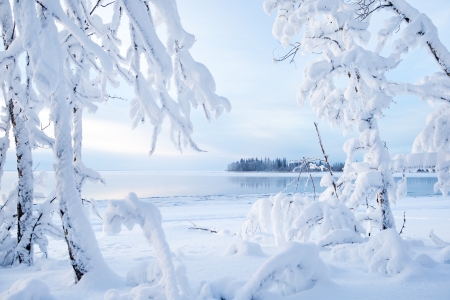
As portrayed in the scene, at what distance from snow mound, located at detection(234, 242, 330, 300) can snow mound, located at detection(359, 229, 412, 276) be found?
74cm

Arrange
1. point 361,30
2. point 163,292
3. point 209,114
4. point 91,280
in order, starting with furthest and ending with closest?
point 361,30
point 91,280
point 209,114
point 163,292

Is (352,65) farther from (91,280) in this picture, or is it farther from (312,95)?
(91,280)

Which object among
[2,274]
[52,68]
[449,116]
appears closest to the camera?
[52,68]

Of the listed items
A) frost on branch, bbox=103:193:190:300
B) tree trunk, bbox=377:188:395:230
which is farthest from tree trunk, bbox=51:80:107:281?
tree trunk, bbox=377:188:395:230

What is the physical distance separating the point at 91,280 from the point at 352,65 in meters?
4.14

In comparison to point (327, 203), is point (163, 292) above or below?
below

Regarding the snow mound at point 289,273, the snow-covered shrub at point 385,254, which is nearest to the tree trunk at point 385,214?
the snow-covered shrub at point 385,254

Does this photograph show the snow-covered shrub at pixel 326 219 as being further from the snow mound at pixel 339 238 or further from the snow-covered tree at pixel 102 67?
the snow-covered tree at pixel 102 67

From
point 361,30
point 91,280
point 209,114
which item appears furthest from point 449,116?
point 91,280

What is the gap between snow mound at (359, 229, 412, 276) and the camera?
7.89 feet

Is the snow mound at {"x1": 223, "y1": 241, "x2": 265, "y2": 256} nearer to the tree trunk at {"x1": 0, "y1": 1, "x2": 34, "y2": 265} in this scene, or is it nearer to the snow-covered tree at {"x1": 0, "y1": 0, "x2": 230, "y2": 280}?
the snow-covered tree at {"x1": 0, "y1": 0, "x2": 230, "y2": 280}

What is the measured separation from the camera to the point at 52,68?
1500 millimetres

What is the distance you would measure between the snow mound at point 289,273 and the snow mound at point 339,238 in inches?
62.8

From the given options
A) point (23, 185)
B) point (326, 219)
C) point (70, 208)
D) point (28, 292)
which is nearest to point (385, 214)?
point (326, 219)
